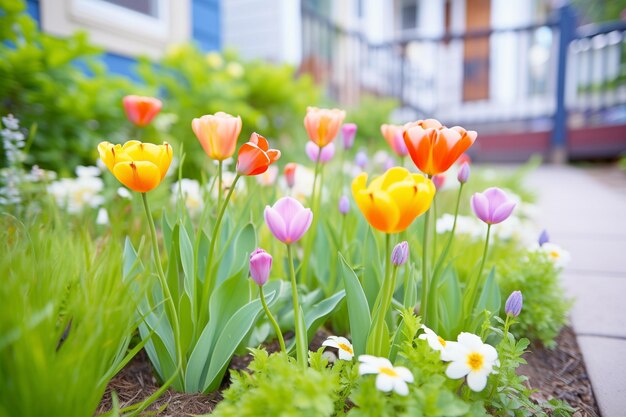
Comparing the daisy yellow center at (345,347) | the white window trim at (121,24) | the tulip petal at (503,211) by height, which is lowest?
the daisy yellow center at (345,347)

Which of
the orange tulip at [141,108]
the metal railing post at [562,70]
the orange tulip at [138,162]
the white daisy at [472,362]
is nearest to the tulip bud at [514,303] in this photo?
the white daisy at [472,362]

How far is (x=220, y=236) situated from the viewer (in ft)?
3.73

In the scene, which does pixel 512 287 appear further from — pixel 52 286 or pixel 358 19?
pixel 358 19

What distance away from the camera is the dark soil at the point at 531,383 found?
35.4 inches

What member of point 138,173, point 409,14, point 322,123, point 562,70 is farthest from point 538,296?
point 409,14

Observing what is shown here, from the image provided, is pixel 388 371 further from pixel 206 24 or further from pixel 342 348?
pixel 206 24

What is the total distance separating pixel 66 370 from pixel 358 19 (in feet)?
26.9

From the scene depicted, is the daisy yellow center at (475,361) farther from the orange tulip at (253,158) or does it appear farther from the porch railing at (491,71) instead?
the porch railing at (491,71)

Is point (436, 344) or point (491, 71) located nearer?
point (436, 344)

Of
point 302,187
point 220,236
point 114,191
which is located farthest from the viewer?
point 302,187

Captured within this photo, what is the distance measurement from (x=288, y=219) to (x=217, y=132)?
25cm

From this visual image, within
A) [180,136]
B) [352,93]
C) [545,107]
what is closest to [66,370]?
[180,136]

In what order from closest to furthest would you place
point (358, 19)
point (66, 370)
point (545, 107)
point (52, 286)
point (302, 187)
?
point (66, 370), point (52, 286), point (302, 187), point (358, 19), point (545, 107)

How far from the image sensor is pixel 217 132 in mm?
859
